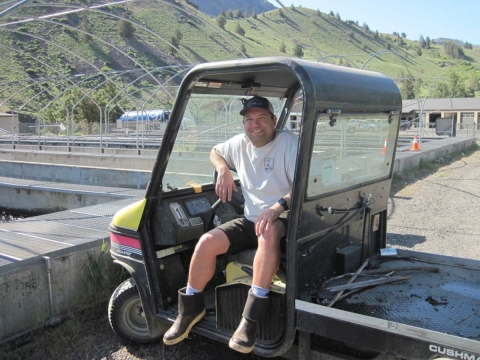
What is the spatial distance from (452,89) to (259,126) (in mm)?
90033

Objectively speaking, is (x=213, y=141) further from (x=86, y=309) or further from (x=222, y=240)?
(x=86, y=309)

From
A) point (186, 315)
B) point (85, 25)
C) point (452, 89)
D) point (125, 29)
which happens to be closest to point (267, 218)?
point (186, 315)

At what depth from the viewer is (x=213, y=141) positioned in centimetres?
456

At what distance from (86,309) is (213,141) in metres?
2.11

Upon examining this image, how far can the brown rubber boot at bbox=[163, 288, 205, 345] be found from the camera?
3.42 meters

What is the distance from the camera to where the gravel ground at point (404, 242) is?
4117 millimetres

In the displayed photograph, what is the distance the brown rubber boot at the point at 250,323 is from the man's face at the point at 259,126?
3.66ft

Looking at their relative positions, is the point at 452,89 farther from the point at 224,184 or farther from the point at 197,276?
the point at 197,276

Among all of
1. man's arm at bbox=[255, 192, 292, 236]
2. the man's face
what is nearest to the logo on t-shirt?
the man's face

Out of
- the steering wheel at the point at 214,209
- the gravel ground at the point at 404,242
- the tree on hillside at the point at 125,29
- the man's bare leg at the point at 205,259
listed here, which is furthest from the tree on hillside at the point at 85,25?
the man's bare leg at the point at 205,259

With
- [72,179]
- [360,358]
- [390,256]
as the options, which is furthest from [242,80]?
[72,179]

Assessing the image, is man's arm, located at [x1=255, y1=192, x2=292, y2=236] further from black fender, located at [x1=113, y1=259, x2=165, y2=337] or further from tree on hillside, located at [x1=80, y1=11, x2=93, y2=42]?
tree on hillside, located at [x1=80, y1=11, x2=93, y2=42]

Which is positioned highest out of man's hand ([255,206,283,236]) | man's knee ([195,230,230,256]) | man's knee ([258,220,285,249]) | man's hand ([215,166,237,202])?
man's hand ([215,166,237,202])

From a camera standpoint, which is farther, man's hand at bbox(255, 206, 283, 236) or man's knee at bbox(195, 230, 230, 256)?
man's knee at bbox(195, 230, 230, 256)
